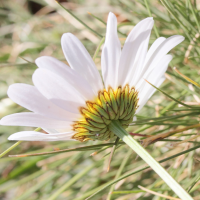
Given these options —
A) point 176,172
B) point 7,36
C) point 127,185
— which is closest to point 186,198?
point 176,172

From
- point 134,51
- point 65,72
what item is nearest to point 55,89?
point 65,72

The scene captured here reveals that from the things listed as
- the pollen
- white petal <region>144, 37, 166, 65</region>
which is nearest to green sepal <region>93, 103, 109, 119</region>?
the pollen

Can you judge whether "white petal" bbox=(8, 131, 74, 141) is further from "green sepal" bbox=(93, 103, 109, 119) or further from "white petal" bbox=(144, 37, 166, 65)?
"white petal" bbox=(144, 37, 166, 65)

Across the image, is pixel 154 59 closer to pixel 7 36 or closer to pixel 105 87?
pixel 105 87

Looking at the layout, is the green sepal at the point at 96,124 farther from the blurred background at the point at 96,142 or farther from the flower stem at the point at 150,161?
the blurred background at the point at 96,142

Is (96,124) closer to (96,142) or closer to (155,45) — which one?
(155,45)

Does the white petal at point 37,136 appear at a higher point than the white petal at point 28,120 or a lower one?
lower

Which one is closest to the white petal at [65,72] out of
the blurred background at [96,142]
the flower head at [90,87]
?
the flower head at [90,87]
